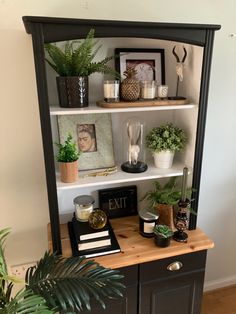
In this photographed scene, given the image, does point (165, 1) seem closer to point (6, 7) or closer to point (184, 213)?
point (6, 7)

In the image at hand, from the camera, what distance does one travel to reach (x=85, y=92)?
1.24m

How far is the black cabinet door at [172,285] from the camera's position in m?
1.40

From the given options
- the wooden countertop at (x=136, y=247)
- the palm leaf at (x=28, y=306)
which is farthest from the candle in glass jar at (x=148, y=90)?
the palm leaf at (x=28, y=306)

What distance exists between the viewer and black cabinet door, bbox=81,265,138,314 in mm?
1342

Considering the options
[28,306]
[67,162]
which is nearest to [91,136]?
[67,162]

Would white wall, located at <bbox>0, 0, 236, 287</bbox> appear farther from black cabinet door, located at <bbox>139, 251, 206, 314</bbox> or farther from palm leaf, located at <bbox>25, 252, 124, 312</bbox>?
black cabinet door, located at <bbox>139, 251, 206, 314</bbox>

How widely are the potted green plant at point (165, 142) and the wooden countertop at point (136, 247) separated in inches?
16.6

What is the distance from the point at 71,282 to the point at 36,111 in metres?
0.86

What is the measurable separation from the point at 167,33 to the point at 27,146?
905 mm

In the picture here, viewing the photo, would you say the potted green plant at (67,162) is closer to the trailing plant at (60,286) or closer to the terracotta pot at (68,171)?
the terracotta pot at (68,171)

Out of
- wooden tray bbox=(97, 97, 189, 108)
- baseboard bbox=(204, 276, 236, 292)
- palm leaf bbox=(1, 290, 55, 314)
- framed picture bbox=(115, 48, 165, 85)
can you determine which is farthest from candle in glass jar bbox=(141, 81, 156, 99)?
baseboard bbox=(204, 276, 236, 292)

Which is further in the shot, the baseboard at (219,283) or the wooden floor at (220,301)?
the baseboard at (219,283)

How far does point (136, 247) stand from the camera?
1409 millimetres

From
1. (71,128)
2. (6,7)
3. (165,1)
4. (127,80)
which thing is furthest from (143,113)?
(6,7)
